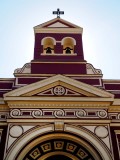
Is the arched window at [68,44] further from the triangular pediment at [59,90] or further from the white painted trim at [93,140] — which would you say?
the white painted trim at [93,140]

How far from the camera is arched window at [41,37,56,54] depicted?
1888cm

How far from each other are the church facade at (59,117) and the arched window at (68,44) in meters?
2.33

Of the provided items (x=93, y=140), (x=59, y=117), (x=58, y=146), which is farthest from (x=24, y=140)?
(x=93, y=140)

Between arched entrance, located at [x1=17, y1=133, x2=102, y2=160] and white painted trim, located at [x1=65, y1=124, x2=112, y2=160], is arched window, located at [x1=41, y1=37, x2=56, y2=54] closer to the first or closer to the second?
white painted trim, located at [x1=65, y1=124, x2=112, y2=160]

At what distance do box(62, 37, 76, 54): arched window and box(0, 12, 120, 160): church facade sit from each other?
233 centimetres

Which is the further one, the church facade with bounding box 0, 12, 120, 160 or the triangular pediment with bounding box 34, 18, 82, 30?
the triangular pediment with bounding box 34, 18, 82, 30

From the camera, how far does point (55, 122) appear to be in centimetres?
1472

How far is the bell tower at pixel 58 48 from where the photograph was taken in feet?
57.2

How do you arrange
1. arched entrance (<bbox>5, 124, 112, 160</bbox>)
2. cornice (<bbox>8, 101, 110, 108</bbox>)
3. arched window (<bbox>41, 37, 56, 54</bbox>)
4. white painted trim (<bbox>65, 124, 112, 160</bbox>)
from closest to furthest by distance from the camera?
white painted trim (<bbox>65, 124, 112, 160</bbox>) → arched entrance (<bbox>5, 124, 112, 160</bbox>) → cornice (<bbox>8, 101, 110, 108</bbox>) → arched window (<bbox>41, 37, 56, 54</bbox>)

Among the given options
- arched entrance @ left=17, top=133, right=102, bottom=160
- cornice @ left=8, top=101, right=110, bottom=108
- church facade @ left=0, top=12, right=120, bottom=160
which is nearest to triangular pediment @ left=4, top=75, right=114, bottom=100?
church facade @ left=0, top=12, right=120, bottom=160

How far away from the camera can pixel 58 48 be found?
738 inches

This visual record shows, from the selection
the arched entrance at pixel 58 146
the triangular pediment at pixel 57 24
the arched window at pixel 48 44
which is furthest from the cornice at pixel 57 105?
the triangular pediment at pixel 57 24

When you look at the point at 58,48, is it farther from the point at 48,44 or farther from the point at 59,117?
the point at 59,117

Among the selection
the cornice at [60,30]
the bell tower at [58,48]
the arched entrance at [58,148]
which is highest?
the cornice at [60,30]
